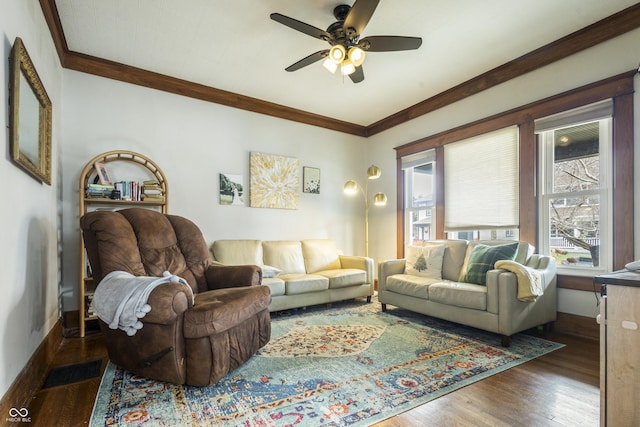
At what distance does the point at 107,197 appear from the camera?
126 inches

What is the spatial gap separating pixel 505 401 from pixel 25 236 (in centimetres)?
301

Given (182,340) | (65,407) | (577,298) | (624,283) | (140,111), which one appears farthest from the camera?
(140,111)

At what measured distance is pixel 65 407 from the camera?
1766 mm

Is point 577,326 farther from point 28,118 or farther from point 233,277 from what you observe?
point 28,118

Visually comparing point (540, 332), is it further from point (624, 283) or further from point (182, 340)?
point (182, 340)

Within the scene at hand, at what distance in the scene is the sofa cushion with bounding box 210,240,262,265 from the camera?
3832 millimetres

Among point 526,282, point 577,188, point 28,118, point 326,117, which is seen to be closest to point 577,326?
point 526,282

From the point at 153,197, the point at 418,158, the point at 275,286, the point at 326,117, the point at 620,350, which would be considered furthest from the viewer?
the point at 326,117

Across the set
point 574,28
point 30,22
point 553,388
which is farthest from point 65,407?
point 574,28

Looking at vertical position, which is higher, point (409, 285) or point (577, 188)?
point (577, 188)

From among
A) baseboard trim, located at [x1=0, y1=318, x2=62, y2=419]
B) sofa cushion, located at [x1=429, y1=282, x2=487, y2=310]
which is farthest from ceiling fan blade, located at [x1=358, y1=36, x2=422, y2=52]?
baseboard trim, located at [x1=0, y1=318, x2=62, y2=419]

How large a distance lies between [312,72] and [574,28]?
2480 millimetres

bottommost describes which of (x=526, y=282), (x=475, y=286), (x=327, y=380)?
(x=327, y=380)

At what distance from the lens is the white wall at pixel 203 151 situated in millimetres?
3299
